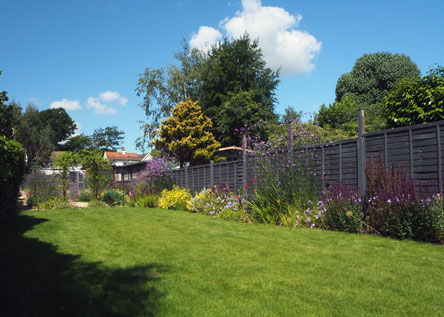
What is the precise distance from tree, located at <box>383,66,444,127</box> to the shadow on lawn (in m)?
10.4

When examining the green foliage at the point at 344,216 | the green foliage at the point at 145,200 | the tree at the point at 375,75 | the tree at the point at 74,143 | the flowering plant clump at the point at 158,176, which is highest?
the tree at the point at 375,75

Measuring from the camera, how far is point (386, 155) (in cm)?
612

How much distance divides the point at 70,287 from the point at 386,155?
219 inches

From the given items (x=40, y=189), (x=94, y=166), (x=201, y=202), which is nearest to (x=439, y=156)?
(x=201, y=202)

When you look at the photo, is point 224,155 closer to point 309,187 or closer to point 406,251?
point 309,187

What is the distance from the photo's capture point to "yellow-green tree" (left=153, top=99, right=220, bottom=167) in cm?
2423

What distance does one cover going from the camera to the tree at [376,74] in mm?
29594

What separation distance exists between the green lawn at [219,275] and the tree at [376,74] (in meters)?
27.9

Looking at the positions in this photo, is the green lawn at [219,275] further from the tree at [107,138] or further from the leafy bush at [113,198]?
the tree at [107,138]

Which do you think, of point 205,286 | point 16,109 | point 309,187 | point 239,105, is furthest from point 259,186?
point 16,109

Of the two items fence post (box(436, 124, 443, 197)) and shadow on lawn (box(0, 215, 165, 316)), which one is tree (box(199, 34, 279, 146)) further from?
shadow on lawn (box(0, 215, 165, 316))

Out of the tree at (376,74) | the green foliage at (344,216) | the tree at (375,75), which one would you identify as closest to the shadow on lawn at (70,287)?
the green foliage at (344,216)

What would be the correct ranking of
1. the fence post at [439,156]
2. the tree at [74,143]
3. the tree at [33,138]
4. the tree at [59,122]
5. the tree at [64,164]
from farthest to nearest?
the tree at [74,143] < the tree at [59,122] < the tree at [33,138] < the tree at [64,164] < the fence post at [439,156]

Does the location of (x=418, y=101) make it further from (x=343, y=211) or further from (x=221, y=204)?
(x=221, y=204)
